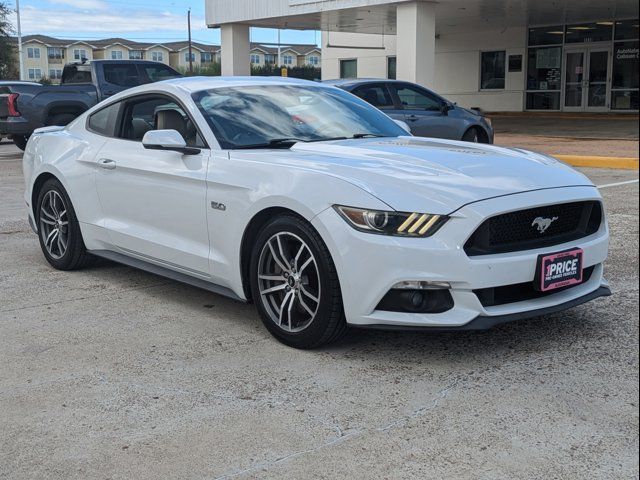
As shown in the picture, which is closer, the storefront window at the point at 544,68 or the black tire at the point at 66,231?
the black tire at the point at 66,231

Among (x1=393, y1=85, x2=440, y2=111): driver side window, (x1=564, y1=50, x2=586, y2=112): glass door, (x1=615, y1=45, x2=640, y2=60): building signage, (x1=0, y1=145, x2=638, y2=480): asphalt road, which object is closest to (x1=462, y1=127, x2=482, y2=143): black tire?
(x1=393, y1=85, x2=440, y2=111): driver side window

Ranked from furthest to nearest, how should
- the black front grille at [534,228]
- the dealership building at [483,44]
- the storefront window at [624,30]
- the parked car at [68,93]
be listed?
1. the storefront window at [624,30]
2. the dealership building at [483,44]
3. the parked car at [68,93]
4. the black front grille at [534,228]

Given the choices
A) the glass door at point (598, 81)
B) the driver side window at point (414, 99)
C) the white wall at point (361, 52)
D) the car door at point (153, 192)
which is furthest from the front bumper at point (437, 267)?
the white wall at point (361, 52)

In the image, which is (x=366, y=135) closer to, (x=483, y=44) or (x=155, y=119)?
(x=155, y=119)

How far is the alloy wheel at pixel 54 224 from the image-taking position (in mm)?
6395

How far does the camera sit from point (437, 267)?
3.94 metres

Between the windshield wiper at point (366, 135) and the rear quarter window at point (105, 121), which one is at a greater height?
the rear quarter window at point (105, 121)

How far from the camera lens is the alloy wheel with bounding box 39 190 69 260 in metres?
6.39

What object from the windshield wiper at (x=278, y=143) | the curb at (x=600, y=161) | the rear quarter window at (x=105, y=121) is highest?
the rear quarter window at (x=105, y=121)

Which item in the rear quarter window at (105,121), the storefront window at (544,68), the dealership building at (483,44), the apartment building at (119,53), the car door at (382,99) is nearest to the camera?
the rear quarter window at (105,121)

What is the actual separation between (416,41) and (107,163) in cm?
1602

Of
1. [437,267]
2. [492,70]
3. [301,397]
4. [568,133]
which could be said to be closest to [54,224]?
[301,397]

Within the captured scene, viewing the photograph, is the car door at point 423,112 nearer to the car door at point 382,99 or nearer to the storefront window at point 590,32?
the car door at point 382,99

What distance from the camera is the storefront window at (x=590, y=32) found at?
2847cm
